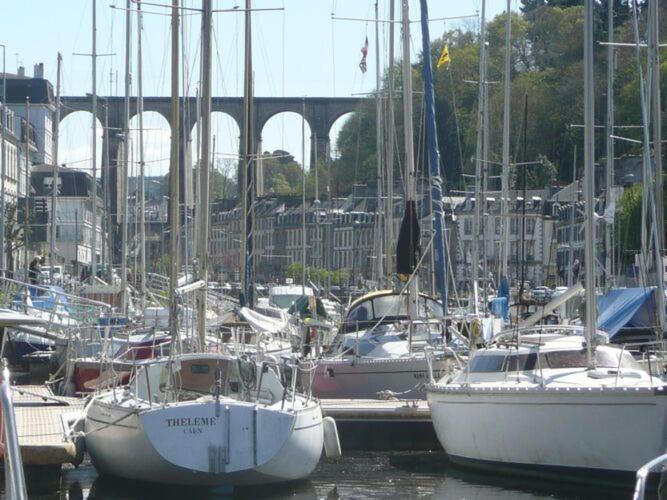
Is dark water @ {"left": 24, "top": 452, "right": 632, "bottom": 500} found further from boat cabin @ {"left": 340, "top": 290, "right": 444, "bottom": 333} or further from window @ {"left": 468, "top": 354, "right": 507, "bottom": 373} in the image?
boat cabin @ {"left": 340, "top": 290, "right": 444, "bottom": 333}

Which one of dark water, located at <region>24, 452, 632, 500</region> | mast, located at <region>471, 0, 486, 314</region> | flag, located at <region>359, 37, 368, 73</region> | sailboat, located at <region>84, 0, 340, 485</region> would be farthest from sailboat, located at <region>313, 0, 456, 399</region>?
flag, located at <region>359, 37, 368, 73</region>

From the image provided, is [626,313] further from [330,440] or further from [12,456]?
[12,456]

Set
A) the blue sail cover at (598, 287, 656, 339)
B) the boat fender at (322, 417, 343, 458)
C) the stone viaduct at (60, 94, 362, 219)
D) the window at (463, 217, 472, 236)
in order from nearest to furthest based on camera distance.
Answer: the boat fender at (322, 417, 343, 458), the blue sail cover at (598, 287, 656, 339), the window at (463, 217, 472, 236), the stone viaduct at (60, 94, 362, 219)

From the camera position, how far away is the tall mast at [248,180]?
28094 mm

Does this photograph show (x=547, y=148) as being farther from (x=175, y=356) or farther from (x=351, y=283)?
(x=175, y=356)

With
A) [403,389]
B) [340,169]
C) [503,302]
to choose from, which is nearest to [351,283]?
[503,302]

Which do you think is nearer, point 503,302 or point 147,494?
point 147,494

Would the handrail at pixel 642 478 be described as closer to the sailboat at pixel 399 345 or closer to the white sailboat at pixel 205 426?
the white sailboat at pixel 205 426

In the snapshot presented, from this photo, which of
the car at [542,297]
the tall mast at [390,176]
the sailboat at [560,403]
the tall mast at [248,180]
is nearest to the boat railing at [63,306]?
the tall mast at [248,180]

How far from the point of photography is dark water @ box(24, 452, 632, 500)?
752 inches

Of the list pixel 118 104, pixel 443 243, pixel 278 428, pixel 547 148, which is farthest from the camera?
pixel 118 104

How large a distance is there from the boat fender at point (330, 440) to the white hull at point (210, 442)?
152cm

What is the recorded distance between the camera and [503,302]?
107 ft

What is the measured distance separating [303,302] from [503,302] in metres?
8.00
